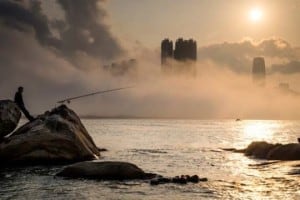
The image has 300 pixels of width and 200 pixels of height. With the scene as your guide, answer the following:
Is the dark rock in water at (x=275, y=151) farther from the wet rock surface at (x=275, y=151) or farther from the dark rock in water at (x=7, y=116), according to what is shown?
the dark rock in water at (x=7, y=116)

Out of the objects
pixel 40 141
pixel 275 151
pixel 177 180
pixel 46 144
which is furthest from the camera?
pixel 275 151

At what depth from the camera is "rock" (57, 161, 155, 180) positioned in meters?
28.4

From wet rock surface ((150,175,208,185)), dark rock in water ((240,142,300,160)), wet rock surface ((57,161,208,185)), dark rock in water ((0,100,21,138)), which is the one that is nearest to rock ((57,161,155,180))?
wet rock surface ((57,161,208,185))

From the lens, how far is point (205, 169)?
36.2m

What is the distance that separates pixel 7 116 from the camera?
1328 inches

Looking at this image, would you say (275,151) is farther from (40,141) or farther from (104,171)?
(40,141)

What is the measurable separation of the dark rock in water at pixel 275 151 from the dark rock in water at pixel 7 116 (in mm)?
23856

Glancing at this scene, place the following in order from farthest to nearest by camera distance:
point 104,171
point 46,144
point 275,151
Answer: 1. point 275,151
2. point 46,144
3. point 104,171

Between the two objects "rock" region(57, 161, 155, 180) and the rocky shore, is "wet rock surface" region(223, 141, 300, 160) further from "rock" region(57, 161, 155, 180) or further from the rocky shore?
"rock" region(57, 161, 155, 180)

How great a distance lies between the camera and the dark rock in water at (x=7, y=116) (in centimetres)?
3342

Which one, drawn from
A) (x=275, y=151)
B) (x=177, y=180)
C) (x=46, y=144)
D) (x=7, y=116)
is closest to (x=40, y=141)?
(x=46, y=144)

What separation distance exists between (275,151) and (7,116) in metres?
25.6

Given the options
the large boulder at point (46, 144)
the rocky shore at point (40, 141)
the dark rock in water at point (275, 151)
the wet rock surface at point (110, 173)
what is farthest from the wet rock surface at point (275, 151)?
the large boulder at point (46, 144)

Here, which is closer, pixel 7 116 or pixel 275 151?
pixel 7 116
